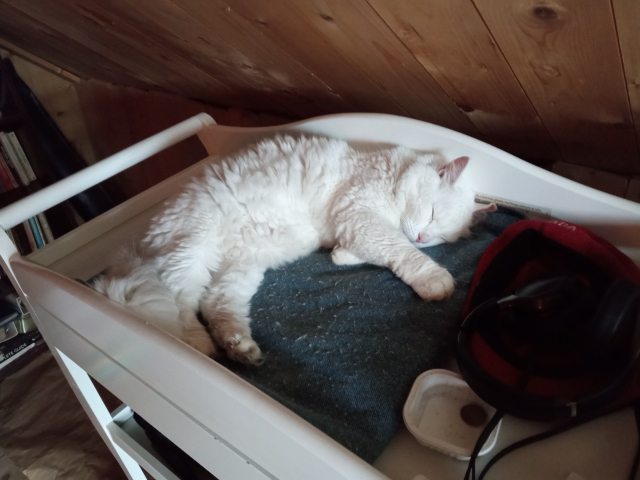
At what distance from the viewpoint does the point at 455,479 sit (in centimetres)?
63

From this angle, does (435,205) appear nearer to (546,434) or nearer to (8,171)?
(546,434)

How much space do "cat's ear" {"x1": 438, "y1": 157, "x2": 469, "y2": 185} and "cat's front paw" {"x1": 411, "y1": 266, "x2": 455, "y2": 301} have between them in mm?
238

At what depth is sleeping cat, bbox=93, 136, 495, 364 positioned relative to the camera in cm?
94

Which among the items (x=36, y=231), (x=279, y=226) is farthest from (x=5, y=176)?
(x=279, y=226)

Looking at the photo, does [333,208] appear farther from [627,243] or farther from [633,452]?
[633,452]

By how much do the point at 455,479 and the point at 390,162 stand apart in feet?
2.43

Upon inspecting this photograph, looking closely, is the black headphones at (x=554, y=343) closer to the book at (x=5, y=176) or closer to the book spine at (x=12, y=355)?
the book spine at (x=12, y=355)

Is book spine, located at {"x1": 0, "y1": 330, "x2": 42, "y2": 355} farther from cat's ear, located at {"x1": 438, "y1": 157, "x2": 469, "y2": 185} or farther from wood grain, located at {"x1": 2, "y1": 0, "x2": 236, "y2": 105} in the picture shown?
cat's ear, located at {"x1": 438, "y1": 157, "x2": 469, "y2": 185}

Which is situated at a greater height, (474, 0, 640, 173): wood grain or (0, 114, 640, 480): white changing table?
(474, 0, 640, 173): wood grain

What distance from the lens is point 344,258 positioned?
108cm

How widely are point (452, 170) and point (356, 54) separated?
1.18ft

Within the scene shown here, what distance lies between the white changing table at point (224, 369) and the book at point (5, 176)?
137 cm

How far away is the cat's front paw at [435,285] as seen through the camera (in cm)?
90

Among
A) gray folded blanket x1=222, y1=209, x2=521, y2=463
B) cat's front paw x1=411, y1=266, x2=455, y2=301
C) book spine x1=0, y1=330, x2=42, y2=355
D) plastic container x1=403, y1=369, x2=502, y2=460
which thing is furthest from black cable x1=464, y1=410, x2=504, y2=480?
book spine x1=0, y1=330, x2=42, y2=355
